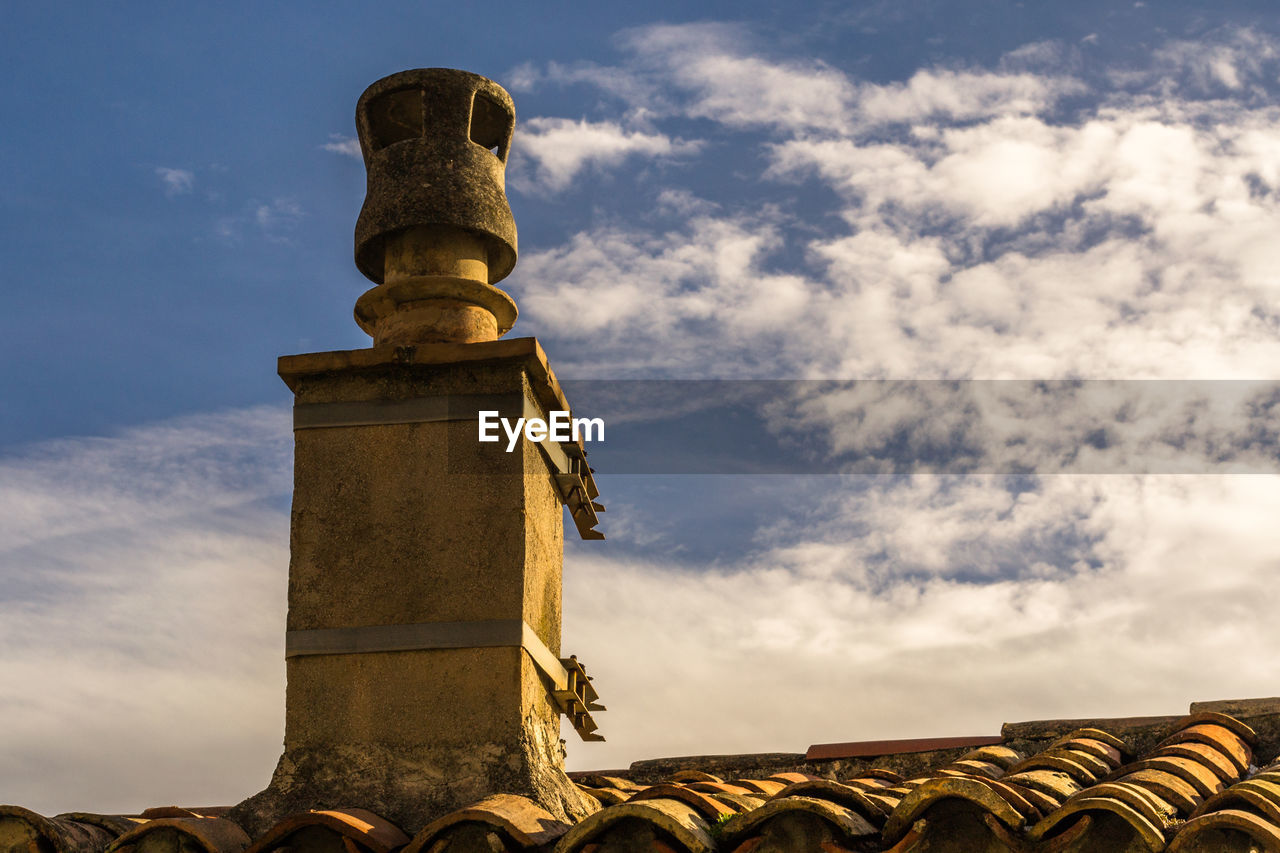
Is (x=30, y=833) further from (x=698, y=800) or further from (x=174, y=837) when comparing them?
(x=698, y=800)

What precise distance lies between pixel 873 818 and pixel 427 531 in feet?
7.34

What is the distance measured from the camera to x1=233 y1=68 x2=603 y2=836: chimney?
5.39 meters

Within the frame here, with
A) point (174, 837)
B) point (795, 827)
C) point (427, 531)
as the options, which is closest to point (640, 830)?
point (795, 827)

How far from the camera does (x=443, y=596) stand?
5.57 meters

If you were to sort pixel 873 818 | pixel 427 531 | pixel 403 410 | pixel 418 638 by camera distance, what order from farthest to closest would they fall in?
1. pixel 403 410
2. pixel 427 531
3. pixel 418 638
4. pixel 873 818

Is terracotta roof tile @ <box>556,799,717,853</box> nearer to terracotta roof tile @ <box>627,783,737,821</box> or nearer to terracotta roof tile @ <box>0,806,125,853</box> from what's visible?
terracotta roof tile @ <box>627,783,737,821</box>

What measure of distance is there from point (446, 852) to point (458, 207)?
3.07 meters

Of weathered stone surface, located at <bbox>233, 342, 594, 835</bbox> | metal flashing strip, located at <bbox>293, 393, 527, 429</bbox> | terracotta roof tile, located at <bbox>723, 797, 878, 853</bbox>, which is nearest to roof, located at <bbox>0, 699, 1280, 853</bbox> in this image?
terracotta roof tile, located at <bbox>723, 797, 878, 853</bbox>

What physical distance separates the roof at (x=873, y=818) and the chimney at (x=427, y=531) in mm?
314

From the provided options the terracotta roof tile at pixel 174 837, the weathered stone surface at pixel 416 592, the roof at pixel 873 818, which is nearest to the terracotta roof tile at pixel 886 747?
the roof at pixel 873 818

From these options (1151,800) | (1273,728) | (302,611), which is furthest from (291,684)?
(1273,728)

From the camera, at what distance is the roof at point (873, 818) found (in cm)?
429

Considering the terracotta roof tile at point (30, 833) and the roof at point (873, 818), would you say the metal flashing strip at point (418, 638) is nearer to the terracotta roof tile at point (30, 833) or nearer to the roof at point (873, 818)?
the roof at point (873, 818)

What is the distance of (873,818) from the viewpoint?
15.4ft
